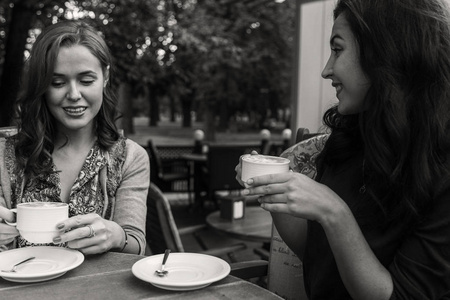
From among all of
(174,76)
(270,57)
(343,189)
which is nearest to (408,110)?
(343,189)

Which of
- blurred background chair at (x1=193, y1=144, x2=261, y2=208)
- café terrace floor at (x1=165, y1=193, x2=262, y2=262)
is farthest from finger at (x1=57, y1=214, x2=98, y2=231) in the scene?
blurred background chair at (x1=193, y1=144, x2=261, y2=208)

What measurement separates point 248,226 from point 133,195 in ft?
5.06

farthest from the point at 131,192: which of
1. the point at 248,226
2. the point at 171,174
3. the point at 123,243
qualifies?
the point at 171,174

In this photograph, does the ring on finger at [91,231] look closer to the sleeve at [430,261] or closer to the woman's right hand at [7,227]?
the woman's right hand at [7,227]

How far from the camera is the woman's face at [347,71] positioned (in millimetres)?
1305

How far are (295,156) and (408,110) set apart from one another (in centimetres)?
66

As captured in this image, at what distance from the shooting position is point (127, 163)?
194cm

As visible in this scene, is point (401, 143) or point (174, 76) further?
point (174, 76)

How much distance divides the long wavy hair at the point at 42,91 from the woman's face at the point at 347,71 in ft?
3.19

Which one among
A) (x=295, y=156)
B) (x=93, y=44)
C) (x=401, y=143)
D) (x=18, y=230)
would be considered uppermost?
(x=93, y=44)

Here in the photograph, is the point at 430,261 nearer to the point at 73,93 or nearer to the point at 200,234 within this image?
the point at 73,93

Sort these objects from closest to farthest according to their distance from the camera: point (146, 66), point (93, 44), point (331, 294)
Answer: point (331, 294) < point (93, 44) < point (146, 66)

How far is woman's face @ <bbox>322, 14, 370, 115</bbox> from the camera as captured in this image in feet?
4.28

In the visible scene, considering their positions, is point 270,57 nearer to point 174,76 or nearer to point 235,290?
point 174,76
